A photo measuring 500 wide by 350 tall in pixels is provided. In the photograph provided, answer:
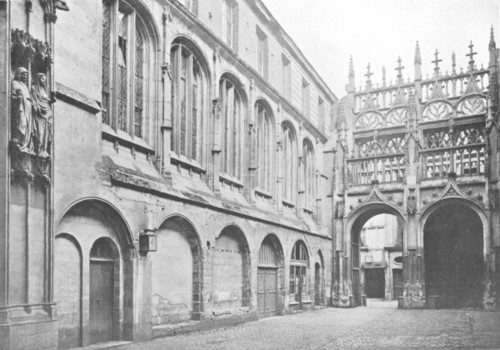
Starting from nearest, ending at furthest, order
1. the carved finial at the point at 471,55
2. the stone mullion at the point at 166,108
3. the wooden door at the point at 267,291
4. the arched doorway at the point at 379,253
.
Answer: the stone mullion at the point at 166,108
the wooden door at the point at 267,291
the carved finial at the point at 471,55
the arched doorway at the point at 379,253

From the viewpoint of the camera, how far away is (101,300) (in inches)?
495

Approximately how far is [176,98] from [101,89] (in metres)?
3.99

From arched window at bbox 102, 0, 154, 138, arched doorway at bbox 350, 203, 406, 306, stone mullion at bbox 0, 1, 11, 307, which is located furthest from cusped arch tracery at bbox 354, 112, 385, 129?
stone mullion at bbox 0, 1, 11, 307

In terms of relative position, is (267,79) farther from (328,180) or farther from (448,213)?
(448,213)

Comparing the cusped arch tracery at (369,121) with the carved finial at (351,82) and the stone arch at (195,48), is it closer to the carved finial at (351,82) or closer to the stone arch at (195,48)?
the carved finial at (351,82)

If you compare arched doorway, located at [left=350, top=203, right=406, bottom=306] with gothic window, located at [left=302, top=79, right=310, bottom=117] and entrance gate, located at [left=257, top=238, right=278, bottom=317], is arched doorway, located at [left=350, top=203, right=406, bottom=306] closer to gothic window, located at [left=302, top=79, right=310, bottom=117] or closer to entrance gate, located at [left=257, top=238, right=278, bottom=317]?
gothic window, located at [left=302, top=79, right=310, bottom=117]

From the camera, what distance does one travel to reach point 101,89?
12875 mm

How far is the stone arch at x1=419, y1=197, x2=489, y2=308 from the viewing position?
Answer: 2922 centimetres

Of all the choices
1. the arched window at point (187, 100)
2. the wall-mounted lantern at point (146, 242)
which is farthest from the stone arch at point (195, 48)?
the wall-mounted lantern at point (146, 242)

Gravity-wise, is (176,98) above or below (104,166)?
above

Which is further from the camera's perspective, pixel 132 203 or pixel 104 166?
pixel 132 203

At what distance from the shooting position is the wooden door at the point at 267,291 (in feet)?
70.2

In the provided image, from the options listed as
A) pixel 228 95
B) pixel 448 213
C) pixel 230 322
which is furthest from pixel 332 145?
pixel 230 322

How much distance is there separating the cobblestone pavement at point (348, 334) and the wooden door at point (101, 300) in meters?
0.68
